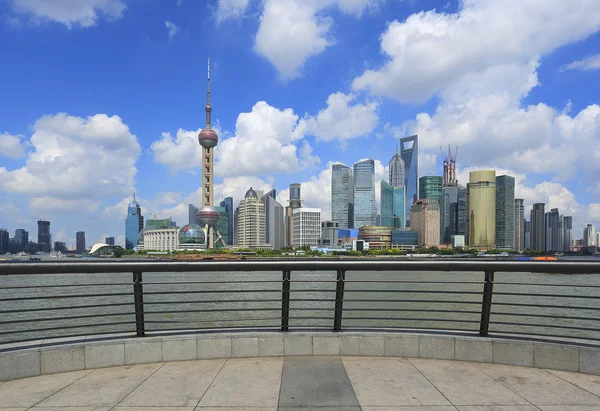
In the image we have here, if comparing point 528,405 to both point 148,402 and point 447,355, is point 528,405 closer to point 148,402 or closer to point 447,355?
point 447,355

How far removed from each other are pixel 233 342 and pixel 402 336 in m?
2.45

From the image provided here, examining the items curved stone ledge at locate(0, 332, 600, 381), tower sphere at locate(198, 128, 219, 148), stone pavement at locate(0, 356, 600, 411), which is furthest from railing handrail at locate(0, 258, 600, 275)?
tower sphere at locate(198, 128, 219, 148)

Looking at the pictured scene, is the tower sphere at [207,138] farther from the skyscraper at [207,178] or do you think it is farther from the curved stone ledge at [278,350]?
the curved stone ledge at [278,350]

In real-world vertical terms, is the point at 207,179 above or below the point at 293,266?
above

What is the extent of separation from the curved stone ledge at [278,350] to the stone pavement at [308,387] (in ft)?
0.43

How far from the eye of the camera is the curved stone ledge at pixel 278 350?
517 centimetres

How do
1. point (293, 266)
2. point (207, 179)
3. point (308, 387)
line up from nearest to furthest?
point (308, 387), point (293, 266), point (207, 179)

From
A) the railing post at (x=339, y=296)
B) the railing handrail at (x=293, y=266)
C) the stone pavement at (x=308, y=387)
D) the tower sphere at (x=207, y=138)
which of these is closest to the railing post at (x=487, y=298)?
the railing handrail at (x=293, y=266)

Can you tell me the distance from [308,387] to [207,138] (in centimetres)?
18566

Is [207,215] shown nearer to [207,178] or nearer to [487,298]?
[207,178]

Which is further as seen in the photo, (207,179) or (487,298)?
(207,179)

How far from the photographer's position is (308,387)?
15.2 ft

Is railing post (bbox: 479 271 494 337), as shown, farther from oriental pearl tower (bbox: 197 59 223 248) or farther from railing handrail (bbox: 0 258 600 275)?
oriental pearl tower (bbox: 197 59 223 248)

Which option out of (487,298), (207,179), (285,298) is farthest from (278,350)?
(207,179)
